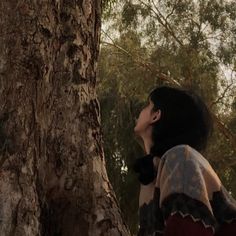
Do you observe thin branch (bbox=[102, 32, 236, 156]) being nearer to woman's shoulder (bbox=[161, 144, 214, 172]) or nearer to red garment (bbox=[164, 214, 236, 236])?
→ woman's shoulder (bbox=[161, 144, 214, 172])

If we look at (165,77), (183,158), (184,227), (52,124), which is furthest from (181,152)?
(165,77)

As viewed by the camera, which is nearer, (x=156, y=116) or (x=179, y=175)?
(x=179, y=175)

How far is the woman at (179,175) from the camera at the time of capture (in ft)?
6.15

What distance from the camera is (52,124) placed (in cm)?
300

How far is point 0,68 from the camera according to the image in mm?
2588

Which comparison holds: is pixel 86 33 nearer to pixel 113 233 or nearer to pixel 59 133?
pixel 59 133

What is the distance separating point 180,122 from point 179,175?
1.08 feet

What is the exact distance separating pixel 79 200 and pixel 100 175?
0.17 m

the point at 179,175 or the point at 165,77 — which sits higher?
the point at 165,77

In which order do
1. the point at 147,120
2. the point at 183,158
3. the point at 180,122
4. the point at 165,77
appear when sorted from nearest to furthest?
the point at 183,158 < the point at 180,122 < the point at 147,120 < the point at 165,77

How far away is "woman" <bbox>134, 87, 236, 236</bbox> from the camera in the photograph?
6.15 ft

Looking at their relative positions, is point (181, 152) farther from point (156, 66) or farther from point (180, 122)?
point (156, 66)

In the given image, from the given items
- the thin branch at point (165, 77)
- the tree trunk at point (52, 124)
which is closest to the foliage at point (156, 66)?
the thin branch at point (165, 77)

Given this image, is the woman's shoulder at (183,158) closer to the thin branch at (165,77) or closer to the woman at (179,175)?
the woman at (179,175)
